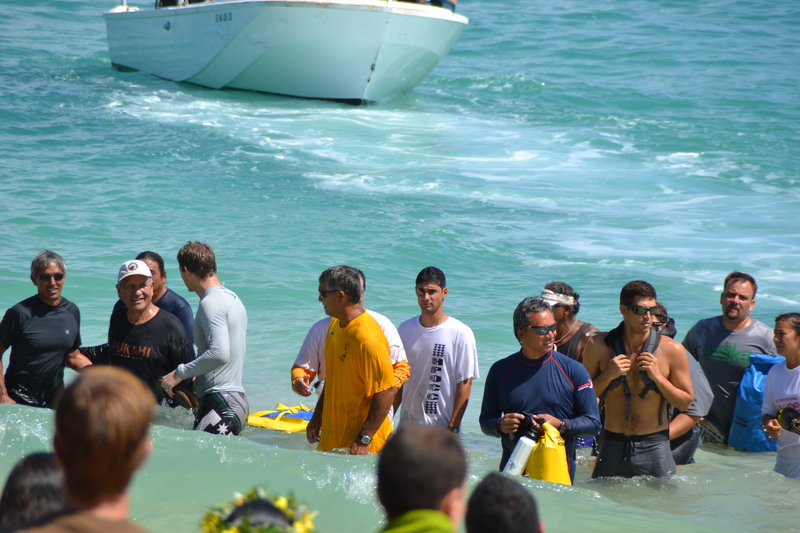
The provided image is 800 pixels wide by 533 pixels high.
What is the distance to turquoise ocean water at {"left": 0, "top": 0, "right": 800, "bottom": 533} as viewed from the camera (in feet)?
16.7

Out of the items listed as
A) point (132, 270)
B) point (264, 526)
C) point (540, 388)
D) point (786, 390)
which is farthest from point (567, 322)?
point (264, 526)

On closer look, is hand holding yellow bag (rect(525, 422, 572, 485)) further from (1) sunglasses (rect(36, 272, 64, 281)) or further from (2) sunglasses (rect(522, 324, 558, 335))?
(1) sunglasses (rect(36, 272, 64, 281))

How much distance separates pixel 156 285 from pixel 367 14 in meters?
18.6

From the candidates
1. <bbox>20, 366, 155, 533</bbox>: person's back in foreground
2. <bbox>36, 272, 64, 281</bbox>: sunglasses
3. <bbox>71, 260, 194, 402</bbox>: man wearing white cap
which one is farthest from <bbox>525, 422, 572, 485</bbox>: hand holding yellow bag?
<bbox>36, 272, 64, 281</bbox>: sunglasses

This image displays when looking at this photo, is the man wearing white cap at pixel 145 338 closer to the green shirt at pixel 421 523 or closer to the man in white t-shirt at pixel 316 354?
the man in white t-shirt at pixel 316 354

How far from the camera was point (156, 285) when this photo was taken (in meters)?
6.10

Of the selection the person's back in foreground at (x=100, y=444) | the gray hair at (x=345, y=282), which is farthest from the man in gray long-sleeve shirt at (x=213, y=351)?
the person's back in foreground at (x=100, y=444)

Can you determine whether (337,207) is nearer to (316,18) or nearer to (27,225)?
Result: (27,225)

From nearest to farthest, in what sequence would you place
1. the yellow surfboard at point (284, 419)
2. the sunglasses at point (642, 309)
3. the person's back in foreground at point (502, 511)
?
1. the person's back in foreground at point (502, 511)
2. the sunglasses at point (642, 309)
3. the yellow surfboard at point (284, 419)

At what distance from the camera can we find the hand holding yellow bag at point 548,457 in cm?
451

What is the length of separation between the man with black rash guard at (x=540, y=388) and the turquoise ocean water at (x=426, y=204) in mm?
379

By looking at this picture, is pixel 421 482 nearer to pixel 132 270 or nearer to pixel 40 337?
pixel 132 270

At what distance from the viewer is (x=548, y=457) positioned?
452 centimetres

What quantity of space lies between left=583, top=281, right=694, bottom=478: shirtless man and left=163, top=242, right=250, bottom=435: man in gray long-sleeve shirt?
2284 millimetres
